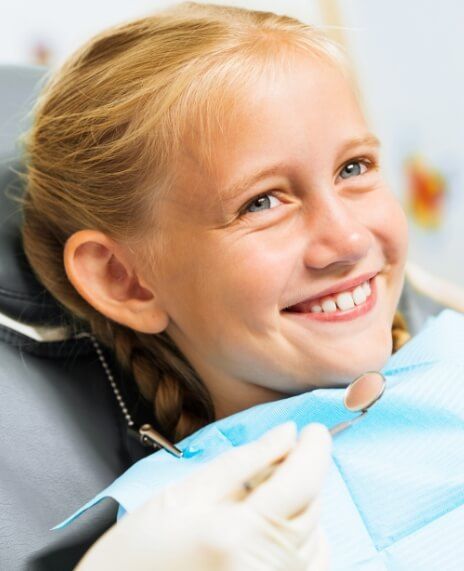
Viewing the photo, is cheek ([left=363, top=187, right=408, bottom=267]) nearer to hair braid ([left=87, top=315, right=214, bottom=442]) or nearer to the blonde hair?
the blonde hair

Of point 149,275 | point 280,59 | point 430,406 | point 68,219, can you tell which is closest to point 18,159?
point 68,219

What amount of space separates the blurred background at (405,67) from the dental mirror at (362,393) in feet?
4.31

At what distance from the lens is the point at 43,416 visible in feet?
3.46

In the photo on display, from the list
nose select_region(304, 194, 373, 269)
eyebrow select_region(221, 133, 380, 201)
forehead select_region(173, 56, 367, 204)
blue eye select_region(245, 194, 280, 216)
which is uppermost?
forehead select_region(173, 56, 367, 204)

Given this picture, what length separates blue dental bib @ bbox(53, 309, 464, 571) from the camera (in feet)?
2.88

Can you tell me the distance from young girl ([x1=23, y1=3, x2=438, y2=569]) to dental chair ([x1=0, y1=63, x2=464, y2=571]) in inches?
3.1

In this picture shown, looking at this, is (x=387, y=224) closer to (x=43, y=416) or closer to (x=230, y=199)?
(x=230, y=199)

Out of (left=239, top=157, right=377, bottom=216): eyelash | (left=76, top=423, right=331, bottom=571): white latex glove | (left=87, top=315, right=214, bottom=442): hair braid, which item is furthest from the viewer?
(left=87, top=315, right=214, bottom=442): hair braid

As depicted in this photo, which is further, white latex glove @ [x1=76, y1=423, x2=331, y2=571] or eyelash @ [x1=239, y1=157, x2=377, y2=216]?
eyelash @ [x1=239, y1=157, x2=377, y2=216]

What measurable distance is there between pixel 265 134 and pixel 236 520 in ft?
1.49

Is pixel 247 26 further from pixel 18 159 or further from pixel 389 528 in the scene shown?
pixel 389 528

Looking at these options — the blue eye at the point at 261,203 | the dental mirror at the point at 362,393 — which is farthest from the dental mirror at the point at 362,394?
the blue eye at the point at 261,203

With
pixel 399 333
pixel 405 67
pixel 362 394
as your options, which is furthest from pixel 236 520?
pixel 405 67

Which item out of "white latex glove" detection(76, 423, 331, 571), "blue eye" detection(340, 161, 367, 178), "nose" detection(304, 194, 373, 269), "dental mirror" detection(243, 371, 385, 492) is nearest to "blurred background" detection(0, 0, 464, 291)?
"blue eye" detection(340, 161, 367, 178)
